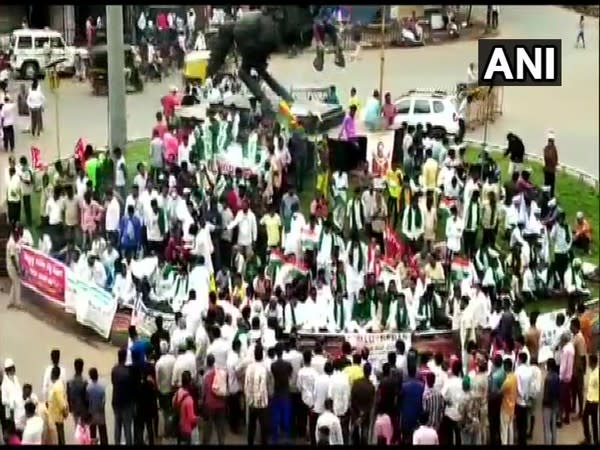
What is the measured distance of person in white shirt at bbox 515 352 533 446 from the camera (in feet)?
32.7

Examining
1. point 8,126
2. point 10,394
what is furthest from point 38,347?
point 8,126

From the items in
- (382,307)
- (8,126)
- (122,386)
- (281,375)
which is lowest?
(122,386)

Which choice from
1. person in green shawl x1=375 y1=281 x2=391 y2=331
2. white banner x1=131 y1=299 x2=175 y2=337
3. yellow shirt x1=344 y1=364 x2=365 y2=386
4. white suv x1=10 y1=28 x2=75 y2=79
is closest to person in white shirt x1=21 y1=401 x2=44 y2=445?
white banner x1=131 y1=299 x2=175 y2=337

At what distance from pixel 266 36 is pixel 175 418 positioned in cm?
524

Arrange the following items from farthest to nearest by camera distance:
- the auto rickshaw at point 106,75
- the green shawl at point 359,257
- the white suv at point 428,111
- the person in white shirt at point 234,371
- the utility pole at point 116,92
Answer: the auto rickshaw at point 106,75 < the white suv at point 428,111 < the utility pole at point 116,92 < the green shawl at point 359,257 < the person in white shirt at point 234,371

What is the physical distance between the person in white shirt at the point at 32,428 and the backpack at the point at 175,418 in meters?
0.97

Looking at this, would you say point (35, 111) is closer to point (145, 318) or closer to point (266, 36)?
point (266, 36)

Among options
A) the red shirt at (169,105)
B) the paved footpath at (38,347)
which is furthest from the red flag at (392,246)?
the red shirt at (169,105)

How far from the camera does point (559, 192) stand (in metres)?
14.4

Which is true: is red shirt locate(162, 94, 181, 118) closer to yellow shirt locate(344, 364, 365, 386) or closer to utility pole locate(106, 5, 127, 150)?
utility pole locate(106, 5, 127, 150)

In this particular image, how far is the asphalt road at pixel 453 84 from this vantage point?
16.6 meters

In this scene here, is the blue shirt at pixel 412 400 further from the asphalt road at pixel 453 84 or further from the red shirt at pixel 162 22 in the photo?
the red shirt at pixel 162 22

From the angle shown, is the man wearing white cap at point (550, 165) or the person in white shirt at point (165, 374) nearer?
the person in white shirt at point (165, 374)

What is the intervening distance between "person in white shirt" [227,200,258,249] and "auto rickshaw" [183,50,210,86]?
5767mm
